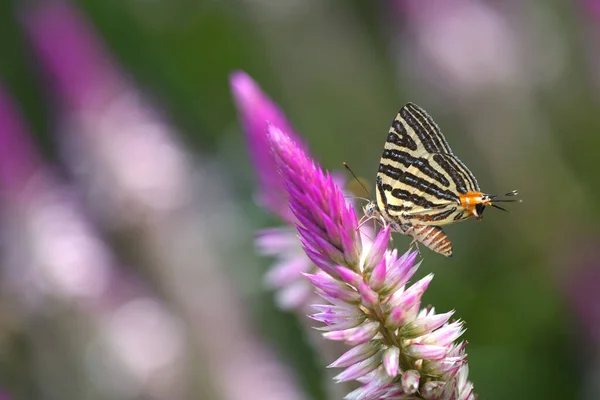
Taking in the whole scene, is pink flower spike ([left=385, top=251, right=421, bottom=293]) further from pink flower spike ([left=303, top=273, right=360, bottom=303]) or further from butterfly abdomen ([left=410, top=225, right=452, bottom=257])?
butterfly abdomen ([left=410, top=225, right=452, bottom=257])

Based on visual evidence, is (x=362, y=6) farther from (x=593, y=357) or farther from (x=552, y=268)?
(x=593, y=357)

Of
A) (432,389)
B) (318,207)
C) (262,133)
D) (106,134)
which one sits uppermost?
(106,134)

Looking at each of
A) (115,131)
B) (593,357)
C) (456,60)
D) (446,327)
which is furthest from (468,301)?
(446,327)

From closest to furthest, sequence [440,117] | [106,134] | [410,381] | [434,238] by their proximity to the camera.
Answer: [410,381] < [434,238] < [106,134] < [440,117]

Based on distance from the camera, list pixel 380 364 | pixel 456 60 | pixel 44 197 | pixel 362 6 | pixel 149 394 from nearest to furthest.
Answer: pixel 380 364
pixel 149 394
pixel 44 197
pixel 456 60
pixel 362 6

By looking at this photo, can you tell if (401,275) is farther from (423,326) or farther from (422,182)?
(422,182)

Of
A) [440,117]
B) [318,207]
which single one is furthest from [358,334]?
[440,117]

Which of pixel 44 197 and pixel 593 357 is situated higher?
pixel 44 197
